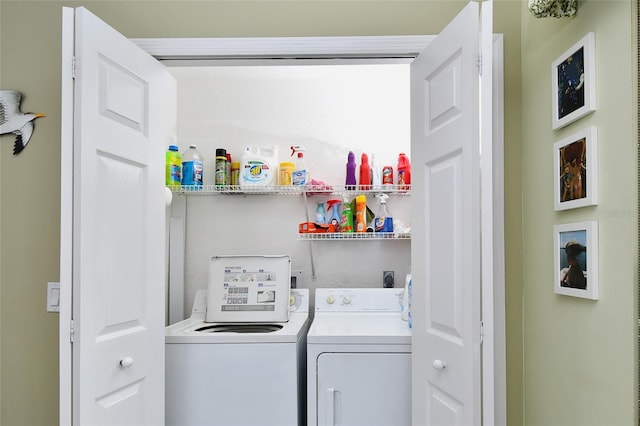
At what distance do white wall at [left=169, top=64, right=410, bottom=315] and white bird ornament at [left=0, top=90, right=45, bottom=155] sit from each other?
4.17 feet

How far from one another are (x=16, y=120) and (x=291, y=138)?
5.27 feet

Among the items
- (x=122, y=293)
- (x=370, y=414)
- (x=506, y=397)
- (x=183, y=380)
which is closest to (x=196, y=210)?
(x=183, y=380)

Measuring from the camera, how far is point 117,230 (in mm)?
1809

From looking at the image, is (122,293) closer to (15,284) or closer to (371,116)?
(15,284)

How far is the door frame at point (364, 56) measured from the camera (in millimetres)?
1924

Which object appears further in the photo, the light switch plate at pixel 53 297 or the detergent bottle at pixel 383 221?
the detergent bottle at pixel 383 221

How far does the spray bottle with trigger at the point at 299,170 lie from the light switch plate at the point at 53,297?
1.46 m

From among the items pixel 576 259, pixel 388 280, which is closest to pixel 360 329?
pixel 388 280

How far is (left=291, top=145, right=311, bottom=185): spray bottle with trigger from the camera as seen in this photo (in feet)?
9.91

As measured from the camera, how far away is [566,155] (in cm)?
158

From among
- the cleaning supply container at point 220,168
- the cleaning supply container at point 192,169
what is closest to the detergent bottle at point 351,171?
the cleaning supply container at point 220,168

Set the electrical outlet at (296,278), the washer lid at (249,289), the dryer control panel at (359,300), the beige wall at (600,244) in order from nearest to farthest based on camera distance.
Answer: the beige wall at (600,244)
the washer lid at (249,289)
the dryer control panel at (359,300)
the electrical outlet at (296,278)

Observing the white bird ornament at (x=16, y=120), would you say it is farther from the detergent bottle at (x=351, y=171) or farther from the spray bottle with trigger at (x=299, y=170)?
the detergent bottle at (x=351, y=171)

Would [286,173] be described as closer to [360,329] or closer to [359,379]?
[360,329]
